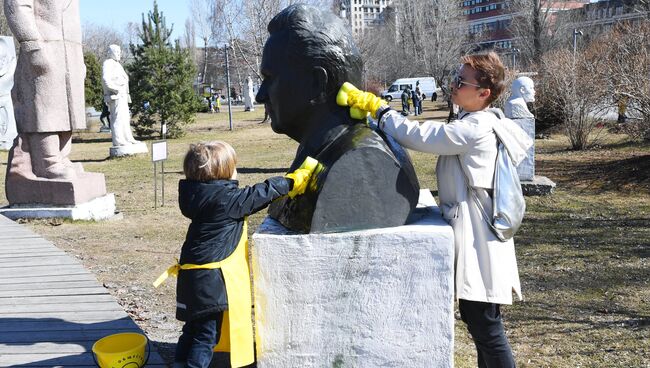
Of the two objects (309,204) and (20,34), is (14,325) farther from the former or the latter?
(20,34)

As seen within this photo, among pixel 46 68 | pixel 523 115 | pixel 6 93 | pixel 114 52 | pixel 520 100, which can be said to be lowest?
pixel 523 115

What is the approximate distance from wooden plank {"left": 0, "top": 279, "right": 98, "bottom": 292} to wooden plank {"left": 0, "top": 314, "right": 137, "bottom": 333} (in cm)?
60

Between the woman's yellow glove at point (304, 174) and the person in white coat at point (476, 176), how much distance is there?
328 millimetres

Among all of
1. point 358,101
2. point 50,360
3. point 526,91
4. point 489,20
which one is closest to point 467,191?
point 358,101

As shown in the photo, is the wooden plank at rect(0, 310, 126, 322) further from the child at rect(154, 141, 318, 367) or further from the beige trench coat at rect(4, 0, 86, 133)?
the beige trench coat at rect(4, 0, 86, 133)

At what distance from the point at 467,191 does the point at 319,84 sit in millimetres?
788

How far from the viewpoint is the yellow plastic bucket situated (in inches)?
108

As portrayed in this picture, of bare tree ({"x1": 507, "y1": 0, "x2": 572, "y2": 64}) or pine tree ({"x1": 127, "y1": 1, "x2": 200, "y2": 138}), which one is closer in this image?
pine tree ({"x1": 127, "y1": 1, "x2": 200, "y2": 138})

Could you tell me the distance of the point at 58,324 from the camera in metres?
3.65

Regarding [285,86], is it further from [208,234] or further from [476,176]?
[476,176]

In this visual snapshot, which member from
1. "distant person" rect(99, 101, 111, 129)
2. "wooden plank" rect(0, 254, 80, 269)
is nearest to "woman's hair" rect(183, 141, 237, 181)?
"wooden plank" rect(0, 254, 80, 269)

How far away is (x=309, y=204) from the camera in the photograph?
2.48 m

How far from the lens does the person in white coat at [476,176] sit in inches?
93.0

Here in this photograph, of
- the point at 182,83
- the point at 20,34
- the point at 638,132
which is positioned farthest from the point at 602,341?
the point at 182,83
